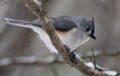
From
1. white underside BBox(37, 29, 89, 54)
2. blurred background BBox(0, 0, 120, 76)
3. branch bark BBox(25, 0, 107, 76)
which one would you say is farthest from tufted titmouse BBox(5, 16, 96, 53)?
blurred background BBox(0, 0, 120, 76)

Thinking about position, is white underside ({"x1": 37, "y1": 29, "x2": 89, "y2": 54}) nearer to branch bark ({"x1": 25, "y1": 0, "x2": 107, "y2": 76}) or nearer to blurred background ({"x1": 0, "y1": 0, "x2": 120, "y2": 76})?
branch bark ({"x1": 25, "y1": 0, "x2": 107, "y2": 76})

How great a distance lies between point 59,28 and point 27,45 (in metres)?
1.70

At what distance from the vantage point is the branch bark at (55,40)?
200cm

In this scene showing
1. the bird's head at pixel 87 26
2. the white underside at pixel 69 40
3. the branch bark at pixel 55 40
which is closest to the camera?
the branch bark at pixel 55 40

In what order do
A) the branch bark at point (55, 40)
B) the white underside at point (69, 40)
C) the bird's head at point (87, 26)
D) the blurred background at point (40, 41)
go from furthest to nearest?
the blurred background at point (40, 41), the bird's head at point (87, 26), the white underside at point (69, 40), the branch bark at point (55, 40)

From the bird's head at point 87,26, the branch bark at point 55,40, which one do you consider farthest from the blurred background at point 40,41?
the branch bark at point 55,40

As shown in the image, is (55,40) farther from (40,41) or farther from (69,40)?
(40,41)

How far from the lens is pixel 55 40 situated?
232cm

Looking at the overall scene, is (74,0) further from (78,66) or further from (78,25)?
(78,66)

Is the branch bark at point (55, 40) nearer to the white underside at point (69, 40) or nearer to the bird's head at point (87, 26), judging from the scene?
the white underside at point (69, 40)

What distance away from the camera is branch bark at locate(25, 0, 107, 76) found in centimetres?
200

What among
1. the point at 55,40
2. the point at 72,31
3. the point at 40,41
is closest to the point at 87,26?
the point at 72,31

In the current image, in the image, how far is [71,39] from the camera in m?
2.97

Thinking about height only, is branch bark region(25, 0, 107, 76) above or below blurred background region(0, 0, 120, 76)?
above
